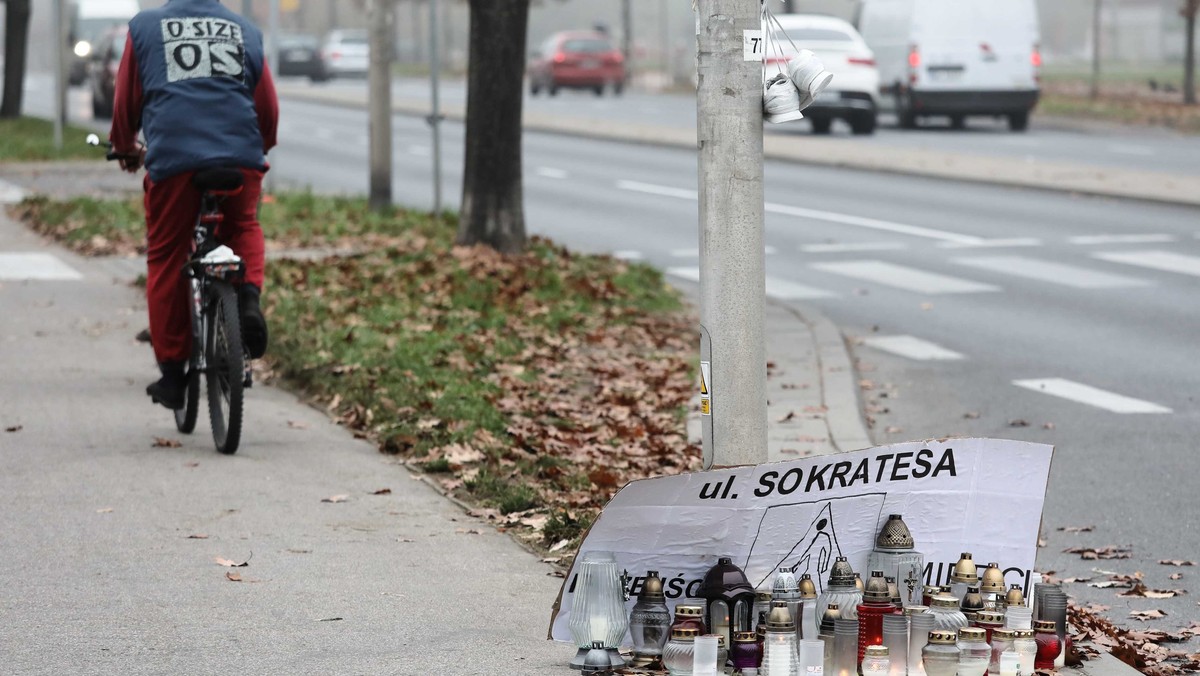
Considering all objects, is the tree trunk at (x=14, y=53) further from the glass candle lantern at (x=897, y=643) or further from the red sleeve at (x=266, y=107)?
the glass candle lantern at (x=897, y=643)

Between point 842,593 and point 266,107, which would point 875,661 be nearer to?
point 842,593

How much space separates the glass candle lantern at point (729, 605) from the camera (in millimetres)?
4797

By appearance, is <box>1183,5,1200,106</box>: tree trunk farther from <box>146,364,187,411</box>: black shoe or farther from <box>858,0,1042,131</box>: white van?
<box>146,364,187,411</box>: black shoe

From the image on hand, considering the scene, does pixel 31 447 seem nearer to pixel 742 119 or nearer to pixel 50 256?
pixel 742 119

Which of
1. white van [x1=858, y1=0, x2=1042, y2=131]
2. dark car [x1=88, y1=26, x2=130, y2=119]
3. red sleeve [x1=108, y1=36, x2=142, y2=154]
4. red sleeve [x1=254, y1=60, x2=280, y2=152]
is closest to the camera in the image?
red sleeve [x1=108, y1=36, x2=142, y2=154]

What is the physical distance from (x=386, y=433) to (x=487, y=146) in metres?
6.01

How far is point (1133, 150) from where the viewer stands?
27656 mm

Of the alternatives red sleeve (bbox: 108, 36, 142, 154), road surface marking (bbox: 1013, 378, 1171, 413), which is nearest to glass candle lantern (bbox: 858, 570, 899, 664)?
red sleeve (bbox: 108, 36, 142, 154)

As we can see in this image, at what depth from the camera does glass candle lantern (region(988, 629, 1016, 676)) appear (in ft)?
15.1

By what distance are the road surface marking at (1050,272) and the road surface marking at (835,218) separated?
1454mm

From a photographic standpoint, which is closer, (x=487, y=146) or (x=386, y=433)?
(x=386, y=433)

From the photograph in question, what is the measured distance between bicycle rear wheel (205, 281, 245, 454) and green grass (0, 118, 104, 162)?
16.0 metres

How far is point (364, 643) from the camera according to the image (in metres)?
5.06

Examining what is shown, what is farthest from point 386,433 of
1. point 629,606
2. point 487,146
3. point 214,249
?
point 487,146
